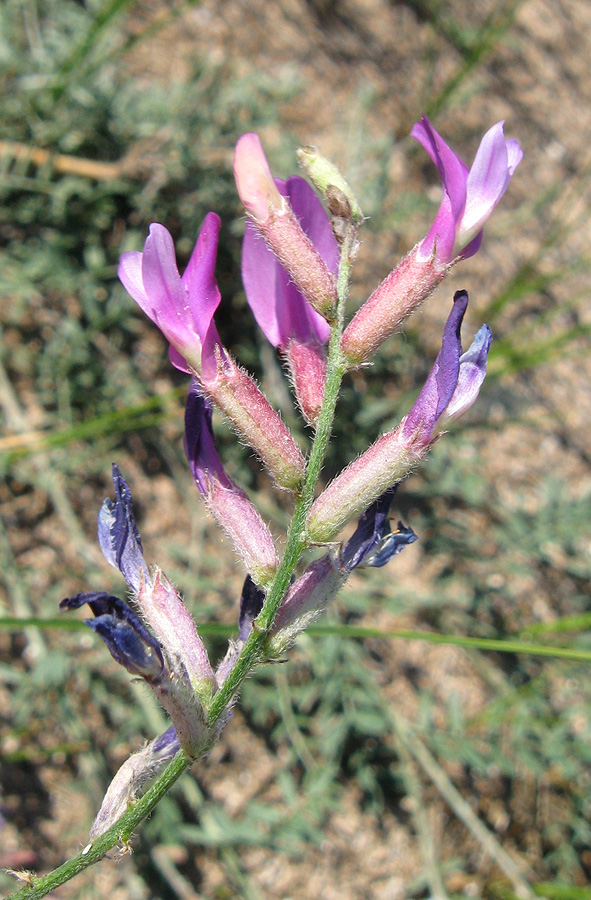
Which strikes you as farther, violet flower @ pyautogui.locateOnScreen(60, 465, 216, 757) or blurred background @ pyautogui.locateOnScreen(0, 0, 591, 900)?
blurred background @ pyautogui.locateOnScreen(0, 0, 591, 900)

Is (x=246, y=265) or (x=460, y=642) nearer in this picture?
(x=246, y=265)

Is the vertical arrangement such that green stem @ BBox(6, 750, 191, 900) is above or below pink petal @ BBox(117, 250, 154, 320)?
below

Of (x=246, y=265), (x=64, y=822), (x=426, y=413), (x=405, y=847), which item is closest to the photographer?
(x=426, y=413)

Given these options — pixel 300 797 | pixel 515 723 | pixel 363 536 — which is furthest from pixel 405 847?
pixel 363 536

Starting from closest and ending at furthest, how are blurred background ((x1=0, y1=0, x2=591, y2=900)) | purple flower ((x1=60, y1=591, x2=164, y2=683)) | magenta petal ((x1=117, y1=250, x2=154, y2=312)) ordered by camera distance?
purple flower ((x1=60, y1=591, x2=164, y2=683)) → magenta petal ((x1=117, y1=250, x2=154, y2=312)) → blurred background ((x1=0, y1=0, x2=591, y2=900))

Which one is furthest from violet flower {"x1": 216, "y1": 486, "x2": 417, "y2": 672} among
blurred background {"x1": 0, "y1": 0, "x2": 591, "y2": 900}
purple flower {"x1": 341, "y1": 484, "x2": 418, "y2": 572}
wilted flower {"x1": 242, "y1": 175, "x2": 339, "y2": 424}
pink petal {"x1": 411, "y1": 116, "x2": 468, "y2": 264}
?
blurred background {"x1": 0, "y1": 0, "x2": 591, "y2": 900}

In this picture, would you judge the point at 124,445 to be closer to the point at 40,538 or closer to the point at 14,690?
the point at 40,538

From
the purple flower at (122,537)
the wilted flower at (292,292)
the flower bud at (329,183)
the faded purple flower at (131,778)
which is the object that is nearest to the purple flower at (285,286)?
the wilted flower at (292,292)

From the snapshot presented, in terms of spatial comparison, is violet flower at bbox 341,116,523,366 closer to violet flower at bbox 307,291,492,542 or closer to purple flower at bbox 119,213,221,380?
violet flower at bbox 307,291,492,542
